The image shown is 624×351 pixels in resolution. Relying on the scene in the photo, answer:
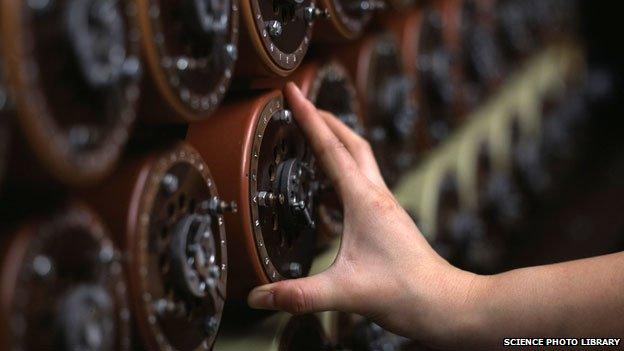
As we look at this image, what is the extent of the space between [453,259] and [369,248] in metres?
0.90

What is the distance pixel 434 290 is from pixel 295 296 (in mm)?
187

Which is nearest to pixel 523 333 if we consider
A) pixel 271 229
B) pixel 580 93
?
pixel 271 229

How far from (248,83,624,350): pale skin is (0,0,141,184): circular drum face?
1.13ft

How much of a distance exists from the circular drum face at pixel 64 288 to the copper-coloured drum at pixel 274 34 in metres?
0.34

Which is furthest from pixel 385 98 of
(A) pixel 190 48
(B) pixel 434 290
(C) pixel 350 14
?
(A) pixel 190 48

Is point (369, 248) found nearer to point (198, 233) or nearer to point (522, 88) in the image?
point (198, 233)

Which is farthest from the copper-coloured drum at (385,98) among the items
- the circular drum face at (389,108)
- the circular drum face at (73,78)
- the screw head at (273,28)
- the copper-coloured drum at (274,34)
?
the circular drum face at (73,78)

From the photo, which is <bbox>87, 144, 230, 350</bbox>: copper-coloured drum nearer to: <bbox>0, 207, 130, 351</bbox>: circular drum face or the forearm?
<bbox>0, 207, 130, 351</bbox>: circular drum face

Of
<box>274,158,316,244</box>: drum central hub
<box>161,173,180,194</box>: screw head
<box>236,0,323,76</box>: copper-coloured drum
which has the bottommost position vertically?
<box>274,158,316,244</box>: drum central hub

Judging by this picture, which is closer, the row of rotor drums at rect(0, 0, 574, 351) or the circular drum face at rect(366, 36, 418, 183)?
the row of rotor drums at rect(0, 0, 574, 351)

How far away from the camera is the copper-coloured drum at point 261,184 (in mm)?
846

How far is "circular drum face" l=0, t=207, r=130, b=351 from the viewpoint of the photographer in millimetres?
498

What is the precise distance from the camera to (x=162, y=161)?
0.70 m

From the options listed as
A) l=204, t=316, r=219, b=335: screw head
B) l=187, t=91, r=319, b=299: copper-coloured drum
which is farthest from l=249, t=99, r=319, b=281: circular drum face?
l=204, t=316, r=219, b=335: screw head
